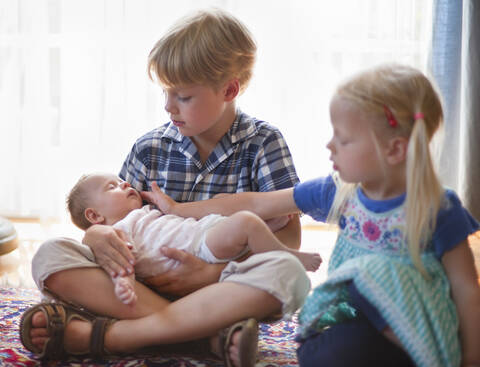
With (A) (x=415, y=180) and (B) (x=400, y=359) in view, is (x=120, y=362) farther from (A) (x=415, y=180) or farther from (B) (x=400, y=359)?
(A) (x=415, y=180)

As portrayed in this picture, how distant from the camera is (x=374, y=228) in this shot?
3.44 feet

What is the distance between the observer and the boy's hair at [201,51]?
1.33 meters

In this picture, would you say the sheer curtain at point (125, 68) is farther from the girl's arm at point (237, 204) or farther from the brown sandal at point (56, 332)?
the brown sandal at point (56, 332)

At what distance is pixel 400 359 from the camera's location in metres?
1.00

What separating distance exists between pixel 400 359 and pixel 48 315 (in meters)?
0.67

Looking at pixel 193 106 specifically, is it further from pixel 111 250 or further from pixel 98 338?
pixel 98 338

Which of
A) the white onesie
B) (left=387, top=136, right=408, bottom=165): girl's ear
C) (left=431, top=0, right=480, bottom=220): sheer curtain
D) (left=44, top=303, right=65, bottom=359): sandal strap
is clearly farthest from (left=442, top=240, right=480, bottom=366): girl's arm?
(left=431, top=0, right=480, bottom=220): sheer curtain

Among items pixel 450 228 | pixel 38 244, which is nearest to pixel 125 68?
pixel 38 244

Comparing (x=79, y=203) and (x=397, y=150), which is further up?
(x=397, y=150)

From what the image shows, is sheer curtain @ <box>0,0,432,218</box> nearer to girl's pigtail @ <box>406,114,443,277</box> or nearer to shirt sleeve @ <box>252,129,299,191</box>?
shirt sleeve @ <box>252,129,299,191</box>

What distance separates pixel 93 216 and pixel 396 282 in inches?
30.2

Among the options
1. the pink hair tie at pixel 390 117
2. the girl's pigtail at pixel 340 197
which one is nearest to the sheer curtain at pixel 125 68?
the girl's pigtail at pixel 340 197

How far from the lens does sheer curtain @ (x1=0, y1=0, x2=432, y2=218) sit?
2.42m

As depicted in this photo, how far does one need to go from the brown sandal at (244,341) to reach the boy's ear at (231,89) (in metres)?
0.58
